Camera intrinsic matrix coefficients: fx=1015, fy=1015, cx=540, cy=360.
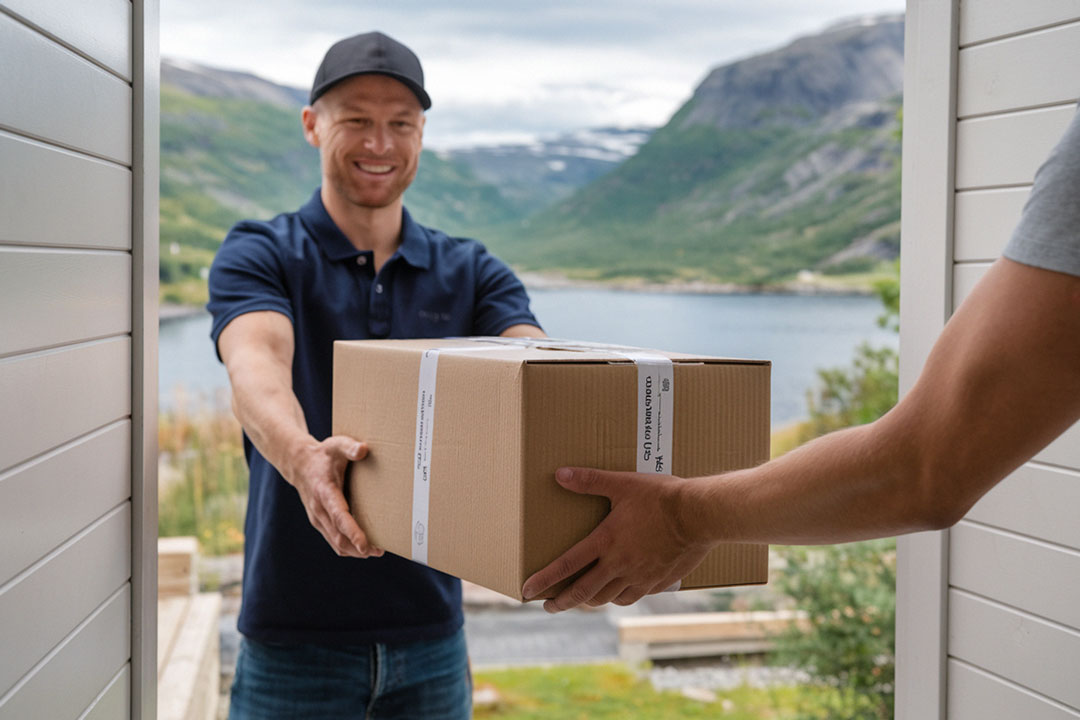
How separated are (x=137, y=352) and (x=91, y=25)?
470mm

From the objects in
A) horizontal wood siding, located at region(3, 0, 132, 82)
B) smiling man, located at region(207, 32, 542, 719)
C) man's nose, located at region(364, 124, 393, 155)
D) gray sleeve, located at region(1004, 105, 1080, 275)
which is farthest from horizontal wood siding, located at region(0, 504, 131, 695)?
gray sleeve, located at region(1004, 105, 1080, 275)

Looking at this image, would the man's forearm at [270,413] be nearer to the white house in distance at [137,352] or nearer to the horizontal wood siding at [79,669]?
the white house in distance at [137,352]

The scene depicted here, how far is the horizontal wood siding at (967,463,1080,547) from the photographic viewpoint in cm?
148

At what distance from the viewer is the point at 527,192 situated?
739 centimetres

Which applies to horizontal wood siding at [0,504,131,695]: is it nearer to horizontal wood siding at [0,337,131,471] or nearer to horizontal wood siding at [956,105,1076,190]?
horizontal wood siding at [0,337,131,471]

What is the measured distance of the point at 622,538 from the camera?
1146 millimetres

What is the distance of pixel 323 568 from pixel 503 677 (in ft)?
9.72

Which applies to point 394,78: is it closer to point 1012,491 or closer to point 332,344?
point 332,344

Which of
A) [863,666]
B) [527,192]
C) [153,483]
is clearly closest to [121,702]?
[153,483]

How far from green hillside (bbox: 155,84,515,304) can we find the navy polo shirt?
468cm

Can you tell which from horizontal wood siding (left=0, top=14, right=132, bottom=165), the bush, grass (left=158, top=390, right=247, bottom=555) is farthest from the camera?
grass (left=158, top=390, right=247, bottom=555)

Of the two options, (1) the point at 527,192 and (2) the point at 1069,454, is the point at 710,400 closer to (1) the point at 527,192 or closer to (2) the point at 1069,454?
(2) the point at 1069,454

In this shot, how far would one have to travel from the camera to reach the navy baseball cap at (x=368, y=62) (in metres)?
1.74

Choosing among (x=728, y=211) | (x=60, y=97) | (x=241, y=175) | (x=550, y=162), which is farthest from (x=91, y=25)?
(x=728, y=211)
